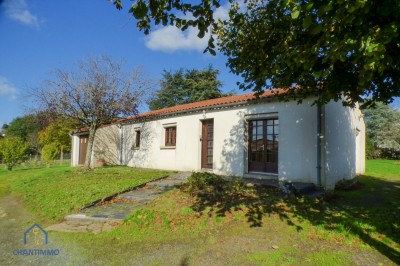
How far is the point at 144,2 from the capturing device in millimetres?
3252

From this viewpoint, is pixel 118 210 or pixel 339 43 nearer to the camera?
pixel 339 43

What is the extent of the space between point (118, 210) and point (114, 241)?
1.73 meters

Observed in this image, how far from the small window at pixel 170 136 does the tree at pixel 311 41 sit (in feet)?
24.8

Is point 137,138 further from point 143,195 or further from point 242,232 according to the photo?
point 242,232

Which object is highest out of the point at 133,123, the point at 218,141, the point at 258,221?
the point at 133,123

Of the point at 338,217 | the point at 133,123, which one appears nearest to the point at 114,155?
the point at 133,123

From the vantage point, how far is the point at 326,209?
6.33 meters

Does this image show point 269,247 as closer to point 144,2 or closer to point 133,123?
point 144,2

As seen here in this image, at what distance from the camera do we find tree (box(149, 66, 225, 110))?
108 feet

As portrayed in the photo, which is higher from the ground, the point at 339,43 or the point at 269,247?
the point at 339,43

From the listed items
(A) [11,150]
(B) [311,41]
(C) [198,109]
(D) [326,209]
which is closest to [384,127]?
(C) [198,109]

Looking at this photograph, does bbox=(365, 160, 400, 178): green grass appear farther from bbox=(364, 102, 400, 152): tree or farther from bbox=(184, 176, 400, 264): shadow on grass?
bbox=(364, 102, 400, 152): tree

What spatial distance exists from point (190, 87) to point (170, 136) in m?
21.0

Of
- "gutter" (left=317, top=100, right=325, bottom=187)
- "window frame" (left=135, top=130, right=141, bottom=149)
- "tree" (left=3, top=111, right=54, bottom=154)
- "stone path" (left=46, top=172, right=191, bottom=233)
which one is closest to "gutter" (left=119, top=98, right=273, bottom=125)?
"window frame" (left=135, top=130, right=141, bottom=149)
